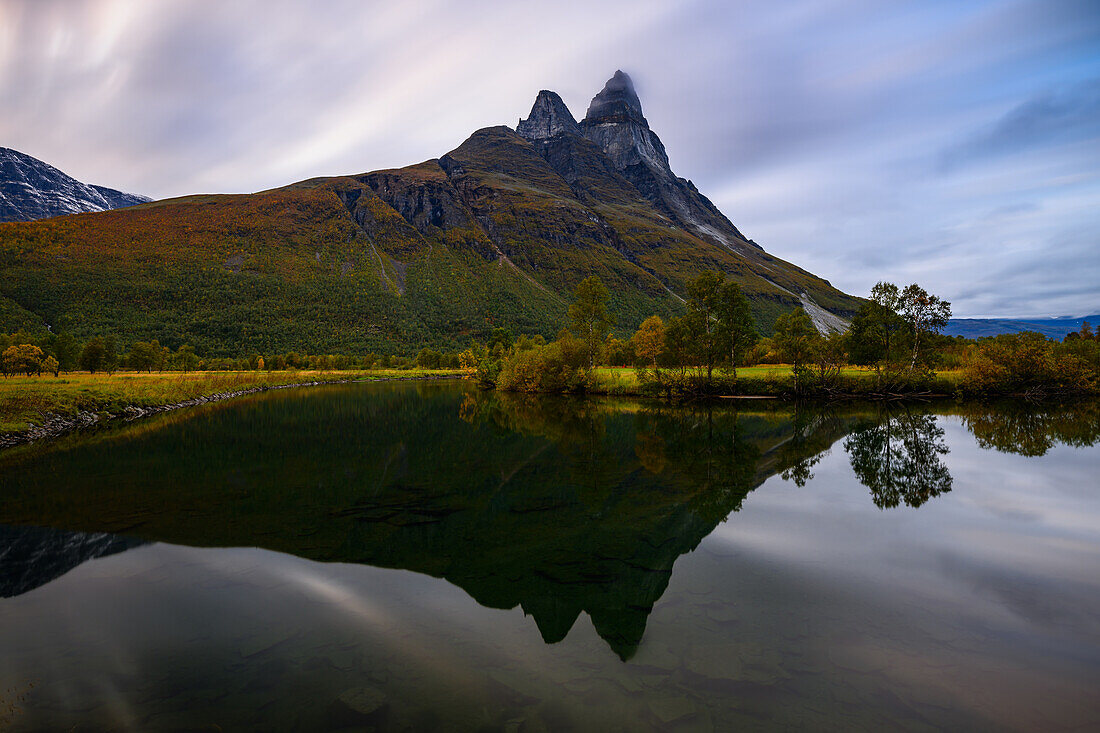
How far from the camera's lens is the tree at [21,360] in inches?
2682

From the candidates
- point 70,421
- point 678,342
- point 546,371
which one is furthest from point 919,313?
point 70,421

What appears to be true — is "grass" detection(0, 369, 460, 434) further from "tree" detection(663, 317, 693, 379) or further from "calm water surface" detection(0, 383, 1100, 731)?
"tree" detection(663, 317, 693, 379)

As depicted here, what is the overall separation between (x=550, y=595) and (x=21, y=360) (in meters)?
96.0

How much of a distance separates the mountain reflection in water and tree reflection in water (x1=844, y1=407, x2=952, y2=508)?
14 centimetres

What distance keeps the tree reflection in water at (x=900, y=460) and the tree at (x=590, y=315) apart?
37235 millimetres

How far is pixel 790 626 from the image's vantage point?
867cm

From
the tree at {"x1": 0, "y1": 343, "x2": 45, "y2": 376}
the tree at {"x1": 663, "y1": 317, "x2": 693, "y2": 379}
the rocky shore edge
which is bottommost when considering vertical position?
the rocky shore edge

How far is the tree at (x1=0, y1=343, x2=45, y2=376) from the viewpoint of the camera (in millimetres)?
68125

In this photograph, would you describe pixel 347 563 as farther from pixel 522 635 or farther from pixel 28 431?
pixel 28 431

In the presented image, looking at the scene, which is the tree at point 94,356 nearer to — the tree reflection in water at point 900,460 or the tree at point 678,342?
the tree at point 678,342

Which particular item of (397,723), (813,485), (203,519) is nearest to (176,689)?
(397,723)

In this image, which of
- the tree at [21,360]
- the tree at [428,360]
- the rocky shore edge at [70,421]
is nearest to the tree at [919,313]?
the rocky shore edge at [70,421]

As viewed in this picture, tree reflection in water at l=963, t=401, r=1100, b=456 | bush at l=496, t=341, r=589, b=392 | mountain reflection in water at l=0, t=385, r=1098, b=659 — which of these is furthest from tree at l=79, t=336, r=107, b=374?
tree reflection in water at l=963, t=401, r=1100, b=456

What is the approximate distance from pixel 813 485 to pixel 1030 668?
41.4 ft
